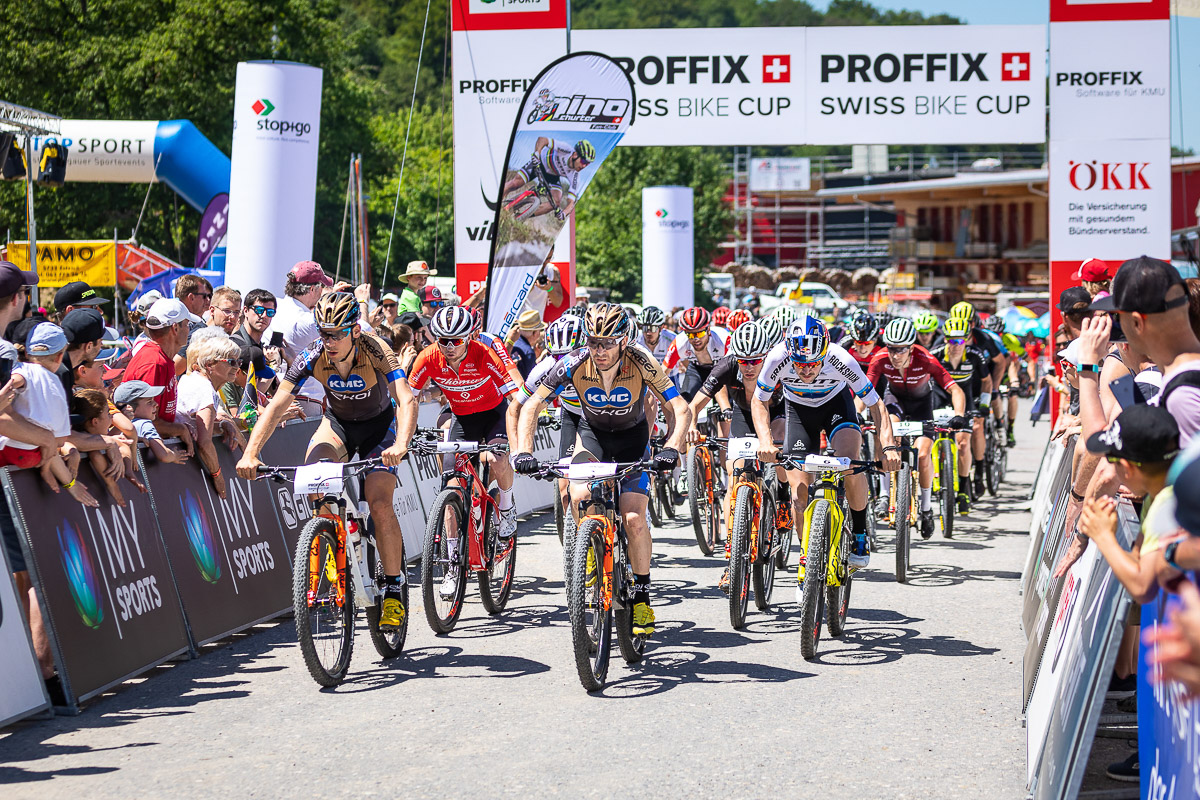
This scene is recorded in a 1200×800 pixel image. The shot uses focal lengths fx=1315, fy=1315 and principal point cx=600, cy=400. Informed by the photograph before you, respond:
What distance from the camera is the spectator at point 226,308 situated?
10.6 meters

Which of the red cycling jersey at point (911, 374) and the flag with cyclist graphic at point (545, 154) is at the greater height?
the flag with cyclist graphic at point (545, 154)

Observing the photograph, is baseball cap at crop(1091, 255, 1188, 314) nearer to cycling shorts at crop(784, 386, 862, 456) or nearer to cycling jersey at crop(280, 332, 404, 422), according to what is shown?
cycling shorts at crop(784, 386, 862, 456)

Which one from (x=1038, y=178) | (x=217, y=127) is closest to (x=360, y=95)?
(x=217, y=127)

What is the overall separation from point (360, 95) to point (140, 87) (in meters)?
15.8

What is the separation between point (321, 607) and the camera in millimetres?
6867

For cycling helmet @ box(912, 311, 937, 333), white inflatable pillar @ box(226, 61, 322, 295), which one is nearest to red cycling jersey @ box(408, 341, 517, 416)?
cycling helmet @ box(912, 311, 937, 333)

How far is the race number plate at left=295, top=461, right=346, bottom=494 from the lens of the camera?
276 inches

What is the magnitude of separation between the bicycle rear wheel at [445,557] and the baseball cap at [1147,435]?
16.8ft

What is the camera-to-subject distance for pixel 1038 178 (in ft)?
206

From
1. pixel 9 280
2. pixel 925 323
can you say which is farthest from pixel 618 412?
pixel 925 323

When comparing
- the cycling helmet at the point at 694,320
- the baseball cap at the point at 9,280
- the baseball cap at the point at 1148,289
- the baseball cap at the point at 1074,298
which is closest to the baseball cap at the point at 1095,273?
the baseball cap at the point at 1074,298

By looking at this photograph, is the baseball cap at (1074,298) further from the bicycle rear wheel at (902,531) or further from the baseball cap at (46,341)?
the baseball cap at (46,341)

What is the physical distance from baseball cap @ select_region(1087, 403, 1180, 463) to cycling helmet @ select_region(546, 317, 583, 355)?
4706 mm

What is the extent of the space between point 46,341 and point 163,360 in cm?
144
